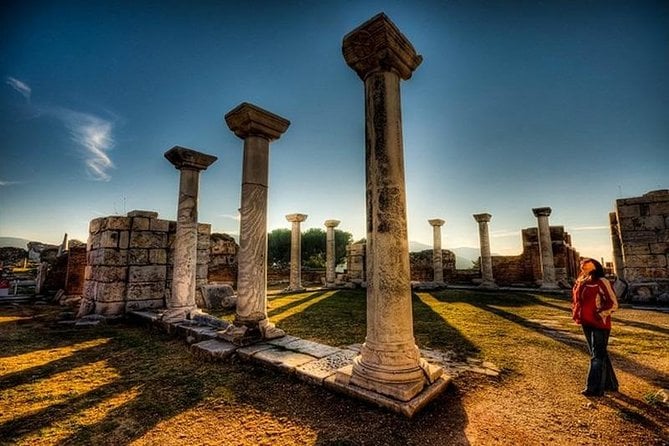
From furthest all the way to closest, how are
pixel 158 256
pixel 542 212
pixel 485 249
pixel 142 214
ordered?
pixel 485 249 → pixel 542 212 → pixel 142 214 → pixel 158 256

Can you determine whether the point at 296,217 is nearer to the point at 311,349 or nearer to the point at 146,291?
the point at 146,291

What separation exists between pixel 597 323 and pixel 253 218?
4922mm

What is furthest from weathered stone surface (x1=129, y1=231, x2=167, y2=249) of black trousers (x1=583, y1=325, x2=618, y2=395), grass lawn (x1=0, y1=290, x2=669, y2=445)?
black trousers (x1=583, y1=325, x2=618, y2=395)

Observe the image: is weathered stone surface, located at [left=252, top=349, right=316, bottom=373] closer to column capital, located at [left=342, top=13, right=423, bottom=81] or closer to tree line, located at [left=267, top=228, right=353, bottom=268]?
column capital, located at [left=342, top=13, right=423, bottom=81]

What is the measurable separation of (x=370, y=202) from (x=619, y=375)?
12.6ft

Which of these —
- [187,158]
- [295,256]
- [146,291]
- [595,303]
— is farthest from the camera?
[295,256]

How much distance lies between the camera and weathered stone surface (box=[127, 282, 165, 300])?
26.6 ft

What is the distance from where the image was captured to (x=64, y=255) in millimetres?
11984

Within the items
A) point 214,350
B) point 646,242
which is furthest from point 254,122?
point 646,242

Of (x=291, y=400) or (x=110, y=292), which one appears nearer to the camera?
(x=291, y=400)

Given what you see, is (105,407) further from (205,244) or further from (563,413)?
(205,244)

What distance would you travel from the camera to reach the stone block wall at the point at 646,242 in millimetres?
10094

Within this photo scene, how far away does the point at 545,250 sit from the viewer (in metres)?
14.6

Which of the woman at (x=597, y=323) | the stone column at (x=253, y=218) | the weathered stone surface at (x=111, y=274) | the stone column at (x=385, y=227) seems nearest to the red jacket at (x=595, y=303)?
the woman at (x=597, y=323)
